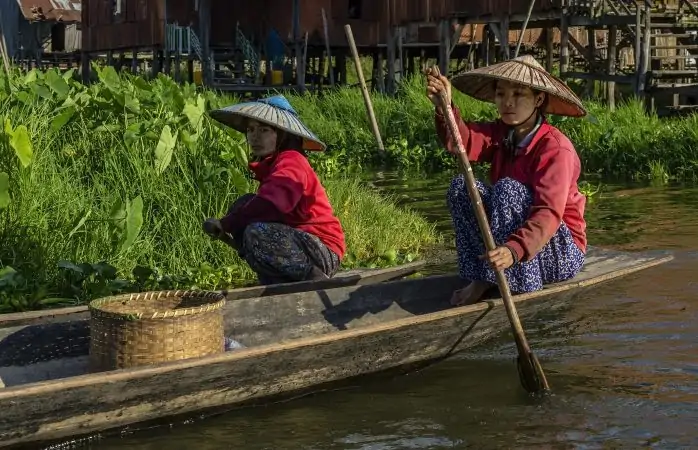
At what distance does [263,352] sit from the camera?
3977 mm

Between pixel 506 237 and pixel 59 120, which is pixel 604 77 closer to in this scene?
pixel 59 120

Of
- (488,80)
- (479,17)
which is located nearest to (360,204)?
(488,80)

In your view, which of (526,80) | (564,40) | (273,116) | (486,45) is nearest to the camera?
(526,80)

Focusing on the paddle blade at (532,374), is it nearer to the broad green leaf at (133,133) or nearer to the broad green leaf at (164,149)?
the broad green leaf at (164,149)

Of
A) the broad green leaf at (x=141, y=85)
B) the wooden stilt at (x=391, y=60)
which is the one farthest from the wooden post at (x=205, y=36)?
the broad green leaf at (x=141, y=85)

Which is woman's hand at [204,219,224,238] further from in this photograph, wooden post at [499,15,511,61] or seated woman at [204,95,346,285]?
wooden post at [499,15,511,61]

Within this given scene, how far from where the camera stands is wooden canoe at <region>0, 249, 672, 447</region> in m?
3.64

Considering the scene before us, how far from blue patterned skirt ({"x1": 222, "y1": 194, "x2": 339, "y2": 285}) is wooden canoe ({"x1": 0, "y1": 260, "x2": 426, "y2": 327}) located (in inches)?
4.0

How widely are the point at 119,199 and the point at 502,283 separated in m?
2.40

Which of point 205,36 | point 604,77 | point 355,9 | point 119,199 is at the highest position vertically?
point 355,9

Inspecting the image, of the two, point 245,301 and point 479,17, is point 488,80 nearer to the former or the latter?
point 245,301

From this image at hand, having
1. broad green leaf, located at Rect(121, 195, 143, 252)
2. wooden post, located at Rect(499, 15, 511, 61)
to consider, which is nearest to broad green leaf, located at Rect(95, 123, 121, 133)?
broad green leaf, located at Rect(121, 195, 143, 252)

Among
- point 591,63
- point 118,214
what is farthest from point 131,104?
point 591,63

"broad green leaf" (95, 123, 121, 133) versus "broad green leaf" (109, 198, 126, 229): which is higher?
"broad green leaf" (95, 123, 121, 133)
